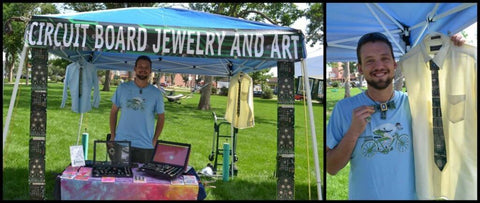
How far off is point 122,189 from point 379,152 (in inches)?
81.2

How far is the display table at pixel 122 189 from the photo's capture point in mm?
3223

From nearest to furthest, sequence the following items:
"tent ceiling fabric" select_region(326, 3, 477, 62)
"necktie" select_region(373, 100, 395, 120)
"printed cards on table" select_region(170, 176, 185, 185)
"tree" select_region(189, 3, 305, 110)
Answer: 1. "necktie" select_region(373, 100, 395, 120)
2. "printed cards on table" select_region(170, 176, 185, 185)
3. "tent ceiling fabric" select_region(326, 3, 477, 62)
4. "tree" select_region(189, 3, 305, 110)

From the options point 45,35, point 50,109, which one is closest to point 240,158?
point 45,35

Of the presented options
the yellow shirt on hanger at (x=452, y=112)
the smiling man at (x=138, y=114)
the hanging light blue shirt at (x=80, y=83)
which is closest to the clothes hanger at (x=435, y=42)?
the yellow shirt on hanger at (x=452, y=112)

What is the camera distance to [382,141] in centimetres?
245

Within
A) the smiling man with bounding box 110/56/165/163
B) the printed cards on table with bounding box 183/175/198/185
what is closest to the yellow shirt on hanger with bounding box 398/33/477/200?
the printed cards on table with bounding box 183/175/198/185

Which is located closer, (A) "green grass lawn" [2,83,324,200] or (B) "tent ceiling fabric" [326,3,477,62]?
(B) "tent ceiling fabric" [326,3,477,62]

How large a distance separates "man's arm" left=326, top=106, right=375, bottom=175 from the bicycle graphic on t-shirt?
0.11 meters

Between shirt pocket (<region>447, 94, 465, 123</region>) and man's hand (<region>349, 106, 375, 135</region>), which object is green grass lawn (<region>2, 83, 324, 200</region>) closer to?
shirt pocket (<region>447, 94, 465, 123</region>)

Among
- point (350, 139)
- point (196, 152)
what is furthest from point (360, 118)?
point (196, 152)

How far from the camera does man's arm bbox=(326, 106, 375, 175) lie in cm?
Result: 236

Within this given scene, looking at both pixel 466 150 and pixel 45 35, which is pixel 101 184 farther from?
pixel 466 150

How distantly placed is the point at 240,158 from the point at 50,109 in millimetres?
9355

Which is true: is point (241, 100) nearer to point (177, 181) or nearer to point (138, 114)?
point (138, 114)
